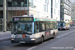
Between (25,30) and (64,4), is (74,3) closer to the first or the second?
(64,4)

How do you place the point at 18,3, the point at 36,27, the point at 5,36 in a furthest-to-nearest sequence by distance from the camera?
the point at 18,3 < the point at 5,36 < the point at 36,27

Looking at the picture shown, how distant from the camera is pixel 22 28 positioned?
13.8 metres

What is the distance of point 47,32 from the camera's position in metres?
18.2

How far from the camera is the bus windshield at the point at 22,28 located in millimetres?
13742

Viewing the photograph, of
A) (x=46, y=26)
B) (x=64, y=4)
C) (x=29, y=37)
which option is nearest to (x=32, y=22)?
(x=29, y=37)

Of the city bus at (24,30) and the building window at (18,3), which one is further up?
the building window at (18,3)

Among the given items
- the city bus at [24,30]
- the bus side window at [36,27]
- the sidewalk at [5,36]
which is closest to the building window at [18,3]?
the sidewalk at [5,36]

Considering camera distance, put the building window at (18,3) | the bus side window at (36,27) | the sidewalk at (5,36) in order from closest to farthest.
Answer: the bus side window at (36,27)
the sidewalk at (5,36)
the building window at (18,3)

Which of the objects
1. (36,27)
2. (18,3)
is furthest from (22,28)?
(18,3)

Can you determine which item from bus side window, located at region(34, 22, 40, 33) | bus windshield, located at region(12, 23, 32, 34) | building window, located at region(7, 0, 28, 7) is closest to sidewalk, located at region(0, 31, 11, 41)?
bus windshield, located at region(12, 23, 32, 34)

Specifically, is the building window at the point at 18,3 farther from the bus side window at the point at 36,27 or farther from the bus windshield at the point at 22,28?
the bus windshield at the point at 22,28

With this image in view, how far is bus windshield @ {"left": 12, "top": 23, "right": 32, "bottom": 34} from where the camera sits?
13.7 metres

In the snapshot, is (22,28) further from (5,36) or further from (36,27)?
(5,36)

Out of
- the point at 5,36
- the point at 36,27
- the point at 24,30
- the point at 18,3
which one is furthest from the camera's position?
the point at 18,3
